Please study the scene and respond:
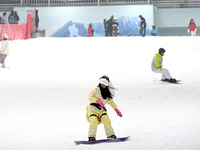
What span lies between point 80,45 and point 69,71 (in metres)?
7.96

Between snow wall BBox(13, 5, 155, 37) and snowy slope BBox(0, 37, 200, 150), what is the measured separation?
475 inches

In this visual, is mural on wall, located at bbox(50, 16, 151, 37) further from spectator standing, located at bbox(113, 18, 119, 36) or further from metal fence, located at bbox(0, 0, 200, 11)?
spectator standing, located at bbox(113, 18, 119, 36)

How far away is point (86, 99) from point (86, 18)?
24613 mm

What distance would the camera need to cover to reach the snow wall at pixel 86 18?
33.8 m

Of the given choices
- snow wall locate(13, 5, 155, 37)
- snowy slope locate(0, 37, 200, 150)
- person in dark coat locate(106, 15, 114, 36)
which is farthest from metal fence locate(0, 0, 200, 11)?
snowy slope locate(0, 37, 200, 150)

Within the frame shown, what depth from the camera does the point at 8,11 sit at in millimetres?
33688

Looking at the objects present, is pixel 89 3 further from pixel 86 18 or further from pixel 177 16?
pixel 177 16

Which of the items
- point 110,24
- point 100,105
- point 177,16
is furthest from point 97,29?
point 100,105

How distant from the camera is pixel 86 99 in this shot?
10.7 meters

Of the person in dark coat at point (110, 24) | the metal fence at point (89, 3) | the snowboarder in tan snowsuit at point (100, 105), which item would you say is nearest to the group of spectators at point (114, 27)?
the person in dark coat at point (110, 24)

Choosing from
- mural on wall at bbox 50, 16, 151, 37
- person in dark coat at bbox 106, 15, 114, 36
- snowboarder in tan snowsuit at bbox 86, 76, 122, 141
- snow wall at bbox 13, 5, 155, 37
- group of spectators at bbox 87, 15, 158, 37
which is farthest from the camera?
mural on wall at bbox 50, 16, 151, 37

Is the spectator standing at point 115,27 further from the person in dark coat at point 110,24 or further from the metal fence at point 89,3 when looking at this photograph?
the metal fence at point 89,3

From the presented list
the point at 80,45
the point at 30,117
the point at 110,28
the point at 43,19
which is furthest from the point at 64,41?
the point at 30,117

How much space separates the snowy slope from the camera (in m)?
7.03
